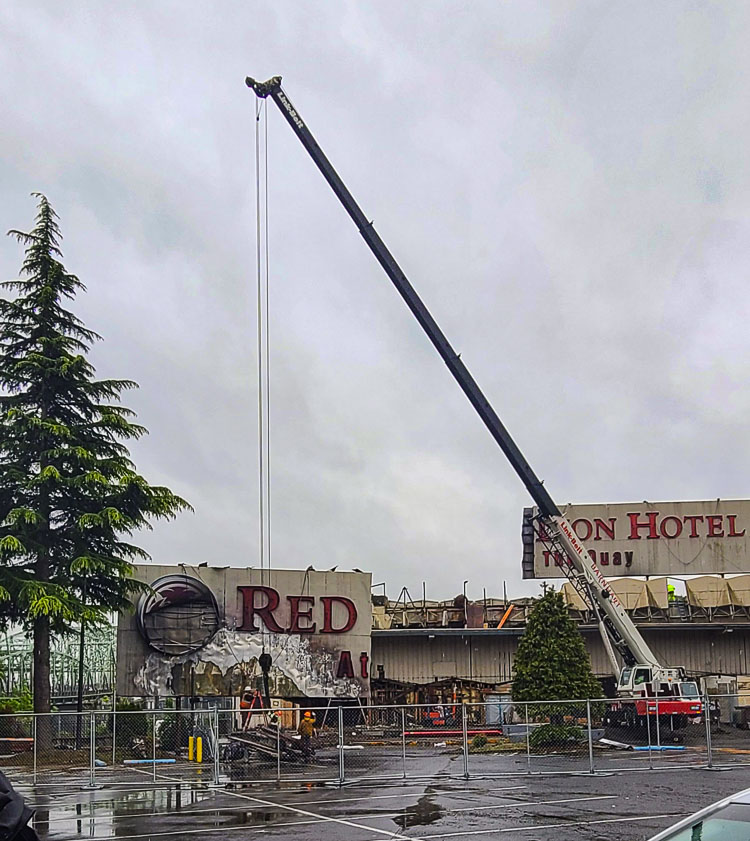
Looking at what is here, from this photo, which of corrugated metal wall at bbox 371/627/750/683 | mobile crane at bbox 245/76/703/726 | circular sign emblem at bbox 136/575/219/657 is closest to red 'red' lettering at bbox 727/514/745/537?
corrugated metal wall at bbox 371/627/750/683

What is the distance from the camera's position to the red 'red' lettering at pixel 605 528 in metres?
47.7

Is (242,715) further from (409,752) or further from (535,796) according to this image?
(535,796)

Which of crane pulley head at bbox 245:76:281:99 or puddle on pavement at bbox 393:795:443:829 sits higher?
crane pulley head at bbox 245:76:281:99

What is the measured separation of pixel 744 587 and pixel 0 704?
31.8m

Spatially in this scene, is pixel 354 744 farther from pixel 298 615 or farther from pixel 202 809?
pixel 202 809

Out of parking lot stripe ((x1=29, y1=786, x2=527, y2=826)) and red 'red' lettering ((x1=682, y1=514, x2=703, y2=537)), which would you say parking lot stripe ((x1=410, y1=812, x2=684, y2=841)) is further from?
red 'red' lettering ((x1=682, y1=514, x2=703, y2=537))

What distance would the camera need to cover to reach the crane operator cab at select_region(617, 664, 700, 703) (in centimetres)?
3591

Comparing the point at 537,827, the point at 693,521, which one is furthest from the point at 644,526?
the point at 537,827

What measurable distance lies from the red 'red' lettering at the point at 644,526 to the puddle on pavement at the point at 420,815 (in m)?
30.5

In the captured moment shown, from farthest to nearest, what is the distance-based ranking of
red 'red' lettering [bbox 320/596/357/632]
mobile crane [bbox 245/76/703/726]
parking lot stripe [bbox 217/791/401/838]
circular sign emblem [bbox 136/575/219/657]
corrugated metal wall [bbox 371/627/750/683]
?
corrugated metal wall [bbox 371/627/750/683], red 'red' lettering [bbox 320/596/357/632], circular sign emblem [bbox 136/575/219/657], mobile crane [bbox 245/76/703/726], parking lot stripe [bbox 217/791/401/838]

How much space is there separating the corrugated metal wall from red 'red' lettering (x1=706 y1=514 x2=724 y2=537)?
4.37 m

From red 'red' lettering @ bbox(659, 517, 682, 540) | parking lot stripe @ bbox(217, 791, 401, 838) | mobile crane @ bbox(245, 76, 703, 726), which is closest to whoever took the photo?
parking lot stripe @ bbox(217, 791, 401, 838)

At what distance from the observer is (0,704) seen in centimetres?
3900

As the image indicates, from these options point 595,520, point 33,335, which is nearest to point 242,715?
point 33,335
